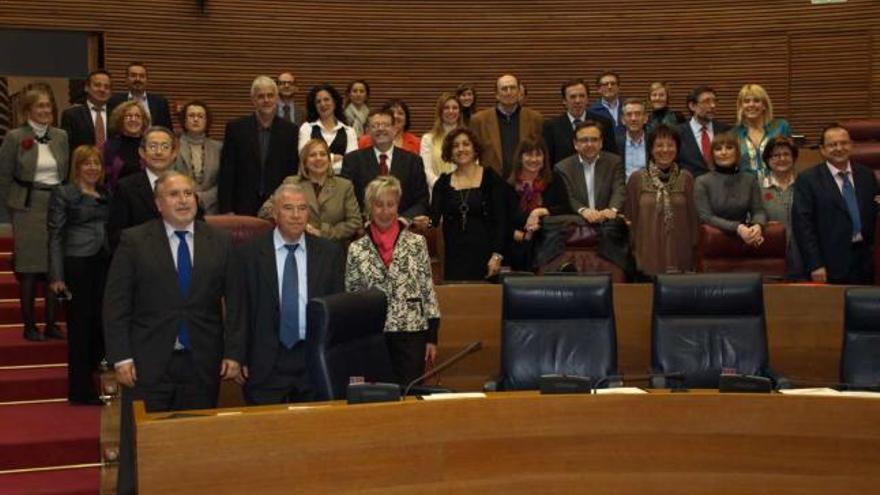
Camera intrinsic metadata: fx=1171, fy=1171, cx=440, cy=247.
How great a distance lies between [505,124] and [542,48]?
3.13 m

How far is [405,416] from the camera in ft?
11.6

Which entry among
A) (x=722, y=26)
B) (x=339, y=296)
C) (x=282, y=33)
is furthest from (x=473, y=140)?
(x=722, y=26)

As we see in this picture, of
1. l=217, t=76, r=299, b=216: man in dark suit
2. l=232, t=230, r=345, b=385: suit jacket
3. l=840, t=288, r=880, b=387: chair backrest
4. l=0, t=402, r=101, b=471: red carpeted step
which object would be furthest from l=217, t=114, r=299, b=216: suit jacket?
l=840, t=288, r=880, b=387: chair backrest

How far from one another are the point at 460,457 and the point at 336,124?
12.7 feet

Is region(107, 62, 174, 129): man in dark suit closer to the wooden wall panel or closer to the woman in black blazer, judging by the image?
the woman in black blazer

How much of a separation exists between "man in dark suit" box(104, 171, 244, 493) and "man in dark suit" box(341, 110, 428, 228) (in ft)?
6.51

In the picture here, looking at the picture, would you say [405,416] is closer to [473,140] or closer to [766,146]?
[473,140]

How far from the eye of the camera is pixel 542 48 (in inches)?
393

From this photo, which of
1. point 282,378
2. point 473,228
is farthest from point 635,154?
point 282,378

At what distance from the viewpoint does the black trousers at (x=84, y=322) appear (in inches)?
219

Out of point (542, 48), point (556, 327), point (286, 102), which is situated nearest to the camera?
point (556, 327)

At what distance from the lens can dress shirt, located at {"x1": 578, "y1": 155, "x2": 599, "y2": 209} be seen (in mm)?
6273

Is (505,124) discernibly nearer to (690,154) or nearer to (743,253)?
(690,154)

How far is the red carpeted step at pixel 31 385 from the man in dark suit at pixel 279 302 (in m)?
1.79
